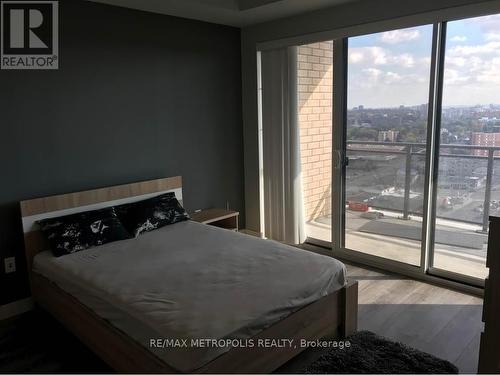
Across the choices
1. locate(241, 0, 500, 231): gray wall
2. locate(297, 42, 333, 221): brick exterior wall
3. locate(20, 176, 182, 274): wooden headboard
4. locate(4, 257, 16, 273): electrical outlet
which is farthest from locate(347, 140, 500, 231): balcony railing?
locate(4, 257, 16, 273): electrical outlet

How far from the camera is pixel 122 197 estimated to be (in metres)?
3.60

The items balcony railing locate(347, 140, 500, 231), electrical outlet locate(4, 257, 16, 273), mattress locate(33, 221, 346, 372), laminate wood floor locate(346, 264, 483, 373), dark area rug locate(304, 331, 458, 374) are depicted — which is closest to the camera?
mattress locate(33, 221, 346, 372)

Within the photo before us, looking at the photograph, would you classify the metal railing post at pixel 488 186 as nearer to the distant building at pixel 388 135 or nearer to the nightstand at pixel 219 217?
the distant building at pixel 388 135

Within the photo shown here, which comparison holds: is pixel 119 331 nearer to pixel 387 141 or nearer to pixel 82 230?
pixel 82 230

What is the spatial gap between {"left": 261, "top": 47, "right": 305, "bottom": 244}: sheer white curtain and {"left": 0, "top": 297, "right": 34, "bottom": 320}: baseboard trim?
2.51 meters

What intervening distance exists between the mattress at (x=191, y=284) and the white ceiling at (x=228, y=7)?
6.47 feet

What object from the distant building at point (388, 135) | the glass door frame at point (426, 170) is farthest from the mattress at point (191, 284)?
the distant building at point (388, 135)

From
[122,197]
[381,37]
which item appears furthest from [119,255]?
[381,37]

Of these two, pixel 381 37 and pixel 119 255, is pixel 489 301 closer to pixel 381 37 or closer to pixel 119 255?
pixel 119 255

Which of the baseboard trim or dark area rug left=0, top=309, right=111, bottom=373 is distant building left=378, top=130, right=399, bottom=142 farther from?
the baseboard trim

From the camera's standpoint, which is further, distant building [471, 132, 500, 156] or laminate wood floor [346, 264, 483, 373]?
distant building [471, 132, 500, 156]

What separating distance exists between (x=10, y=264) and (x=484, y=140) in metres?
3.79

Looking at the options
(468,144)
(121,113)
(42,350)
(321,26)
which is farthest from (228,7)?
(42,350)

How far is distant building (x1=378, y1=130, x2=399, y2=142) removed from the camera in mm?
3718
